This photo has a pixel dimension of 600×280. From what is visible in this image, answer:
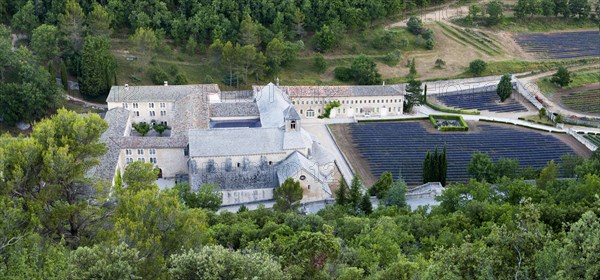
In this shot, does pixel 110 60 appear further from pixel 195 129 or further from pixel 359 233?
pixel 359 233

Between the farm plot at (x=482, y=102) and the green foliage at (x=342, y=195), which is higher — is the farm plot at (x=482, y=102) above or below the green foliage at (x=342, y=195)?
above

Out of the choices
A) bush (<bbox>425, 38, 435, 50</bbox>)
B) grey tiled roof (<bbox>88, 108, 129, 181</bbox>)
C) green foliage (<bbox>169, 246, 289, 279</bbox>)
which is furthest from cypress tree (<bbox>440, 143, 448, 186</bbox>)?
bush (<bbox>425, 38, 435, 50</bbox>)

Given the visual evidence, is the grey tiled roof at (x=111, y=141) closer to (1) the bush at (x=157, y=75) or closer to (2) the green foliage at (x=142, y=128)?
(2) the green foliage at (x=142, y=128)

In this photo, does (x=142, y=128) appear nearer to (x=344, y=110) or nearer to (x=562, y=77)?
(x=344, y=110)

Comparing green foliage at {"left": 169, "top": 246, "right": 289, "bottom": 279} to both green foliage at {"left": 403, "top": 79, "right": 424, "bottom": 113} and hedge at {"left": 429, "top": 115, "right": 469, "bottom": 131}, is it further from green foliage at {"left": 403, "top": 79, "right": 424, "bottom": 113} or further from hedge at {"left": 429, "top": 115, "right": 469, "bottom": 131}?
green foliage at {"left": 403, "top": 79, "right": 424, "bottom": 113}

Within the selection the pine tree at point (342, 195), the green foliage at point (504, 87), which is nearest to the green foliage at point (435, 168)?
the pine tree at point (342, 195)

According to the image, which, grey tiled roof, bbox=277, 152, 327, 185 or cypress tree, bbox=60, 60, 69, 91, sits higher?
cypress tree, bbox=60, 60, 69, 91

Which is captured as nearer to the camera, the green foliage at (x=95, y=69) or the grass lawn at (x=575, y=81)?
the green foliage at (x=95, y=69)

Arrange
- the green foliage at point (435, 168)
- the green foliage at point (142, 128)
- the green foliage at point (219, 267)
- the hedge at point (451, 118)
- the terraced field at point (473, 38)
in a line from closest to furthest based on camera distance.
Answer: the green foliage at point (219, 267), the green foliage at point (435, 168), the green foliage at point (142, 128), the hedge at point (451, 118), the terraced field at point (473, 38)
